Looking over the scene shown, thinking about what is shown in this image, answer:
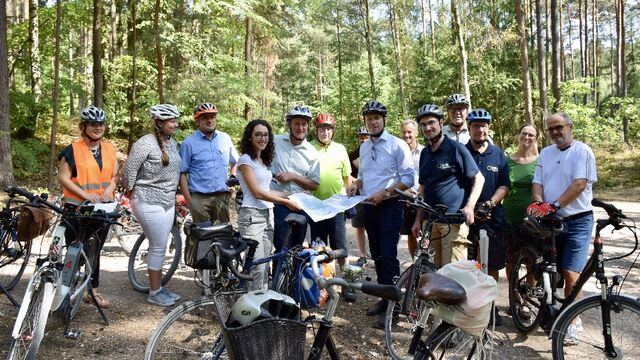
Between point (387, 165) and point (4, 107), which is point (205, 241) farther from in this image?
point (4, 107)

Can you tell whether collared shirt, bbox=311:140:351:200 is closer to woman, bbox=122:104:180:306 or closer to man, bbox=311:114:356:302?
man, bbox=311:114:356:302

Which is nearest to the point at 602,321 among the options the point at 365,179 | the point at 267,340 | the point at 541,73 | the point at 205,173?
the point at 365,179

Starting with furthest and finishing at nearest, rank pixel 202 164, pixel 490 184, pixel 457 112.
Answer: pixel 457 112, pixel 202 164, pixel 490 184

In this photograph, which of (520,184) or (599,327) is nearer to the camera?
(599,327)

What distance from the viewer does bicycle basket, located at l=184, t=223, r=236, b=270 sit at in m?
3.24

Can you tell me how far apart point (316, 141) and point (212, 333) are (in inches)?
121

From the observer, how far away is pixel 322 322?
105 inches

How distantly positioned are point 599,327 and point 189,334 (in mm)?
3082

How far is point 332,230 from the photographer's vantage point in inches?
222

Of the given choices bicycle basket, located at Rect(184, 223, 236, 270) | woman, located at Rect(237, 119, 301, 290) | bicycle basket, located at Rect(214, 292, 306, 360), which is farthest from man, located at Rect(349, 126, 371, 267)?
bicycle basket, located at Rect(214, 292, 306, 360)

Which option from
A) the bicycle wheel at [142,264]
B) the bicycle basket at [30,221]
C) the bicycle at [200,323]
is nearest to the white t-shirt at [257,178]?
the bicycle at [200,323]

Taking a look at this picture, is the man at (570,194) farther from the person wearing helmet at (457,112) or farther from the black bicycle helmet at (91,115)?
the black bicycle helmet at (91,115)

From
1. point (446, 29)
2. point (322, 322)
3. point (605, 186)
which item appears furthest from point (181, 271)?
point (446, 29)

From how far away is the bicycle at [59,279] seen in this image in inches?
138
